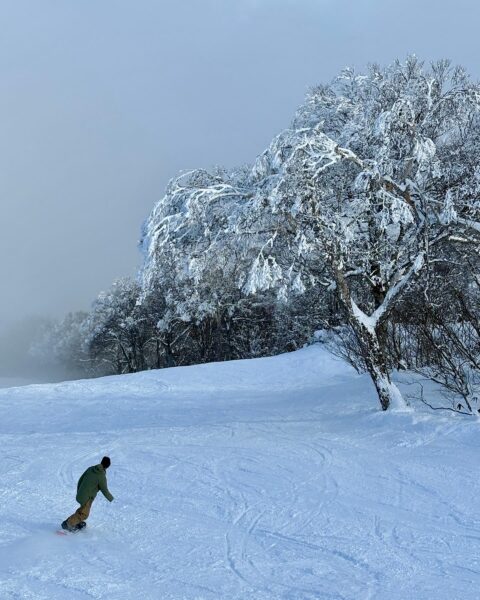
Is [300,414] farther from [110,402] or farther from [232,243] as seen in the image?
[110,402]

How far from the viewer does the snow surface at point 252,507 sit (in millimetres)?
5887

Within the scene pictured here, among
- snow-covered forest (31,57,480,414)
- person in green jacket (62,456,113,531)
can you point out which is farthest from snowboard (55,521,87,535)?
snow-covered forest (31,57,480,414)

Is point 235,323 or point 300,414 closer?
point 300,414

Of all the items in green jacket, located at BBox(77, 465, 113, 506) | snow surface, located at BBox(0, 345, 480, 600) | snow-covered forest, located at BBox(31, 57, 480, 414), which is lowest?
snow surface, located at BBox(0, 345, 480, 600)

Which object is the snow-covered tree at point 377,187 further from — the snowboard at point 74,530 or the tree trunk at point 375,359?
the snowboard at point 74,530

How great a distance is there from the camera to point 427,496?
8.36 meters

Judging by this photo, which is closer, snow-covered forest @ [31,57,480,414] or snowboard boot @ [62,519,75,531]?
snowboard boot @ [62,519,75,531]

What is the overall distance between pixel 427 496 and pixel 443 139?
30.7 ft

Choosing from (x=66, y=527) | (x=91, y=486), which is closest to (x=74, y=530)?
(x=66, y=527)

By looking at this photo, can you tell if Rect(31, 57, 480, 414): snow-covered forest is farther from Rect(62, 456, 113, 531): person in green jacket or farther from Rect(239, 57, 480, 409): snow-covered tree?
Rect(62, 456, 113, 531): person in green jacket

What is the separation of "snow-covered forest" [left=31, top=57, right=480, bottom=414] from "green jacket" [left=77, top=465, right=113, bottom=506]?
5.59 meters

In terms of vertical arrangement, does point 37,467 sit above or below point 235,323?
below

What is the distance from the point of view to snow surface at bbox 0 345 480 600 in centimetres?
589

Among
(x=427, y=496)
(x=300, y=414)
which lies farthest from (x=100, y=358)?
(x=427, y=496)
